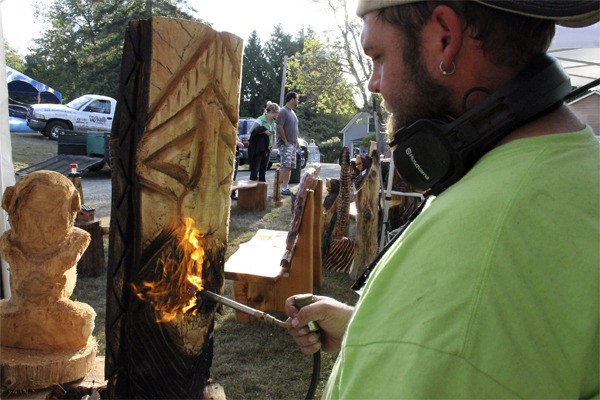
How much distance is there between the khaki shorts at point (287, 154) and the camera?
8.88m

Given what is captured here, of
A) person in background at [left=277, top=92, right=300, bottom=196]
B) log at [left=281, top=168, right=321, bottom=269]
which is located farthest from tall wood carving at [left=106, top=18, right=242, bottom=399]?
person in background at [left=277, top=92, right=300, bottom=196]

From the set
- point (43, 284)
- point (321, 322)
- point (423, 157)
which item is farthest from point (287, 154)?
point (423, 157)

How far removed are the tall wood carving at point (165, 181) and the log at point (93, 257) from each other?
9.79 feet

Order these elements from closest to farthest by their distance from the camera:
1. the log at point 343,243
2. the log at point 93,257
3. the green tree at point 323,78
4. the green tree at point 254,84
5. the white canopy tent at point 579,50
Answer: the white canopy tent at point 579,50
the log at point 93,257
the log at point 343,243
the green tree at point 323,78
the green tree at point 254,84

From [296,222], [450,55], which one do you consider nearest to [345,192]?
[296,222]

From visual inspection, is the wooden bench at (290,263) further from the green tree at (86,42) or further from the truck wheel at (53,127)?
the green tree at (86,42)

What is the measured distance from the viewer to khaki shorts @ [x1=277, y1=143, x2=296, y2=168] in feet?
29.1

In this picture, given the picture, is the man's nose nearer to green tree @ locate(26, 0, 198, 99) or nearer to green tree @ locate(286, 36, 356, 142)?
green tree @ locate(286, 36, 356, 142)

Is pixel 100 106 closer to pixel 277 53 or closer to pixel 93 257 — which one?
pixel 93 257

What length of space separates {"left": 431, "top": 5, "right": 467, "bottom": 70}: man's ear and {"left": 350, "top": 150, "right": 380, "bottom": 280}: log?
4.19m

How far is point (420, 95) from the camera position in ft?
2.91

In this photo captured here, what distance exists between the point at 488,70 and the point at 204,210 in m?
1.47

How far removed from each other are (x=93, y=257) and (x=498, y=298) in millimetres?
4827

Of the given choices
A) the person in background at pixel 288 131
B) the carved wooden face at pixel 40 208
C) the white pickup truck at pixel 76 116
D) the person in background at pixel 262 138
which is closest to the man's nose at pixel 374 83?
the carved wooden face at pixel 40 208
